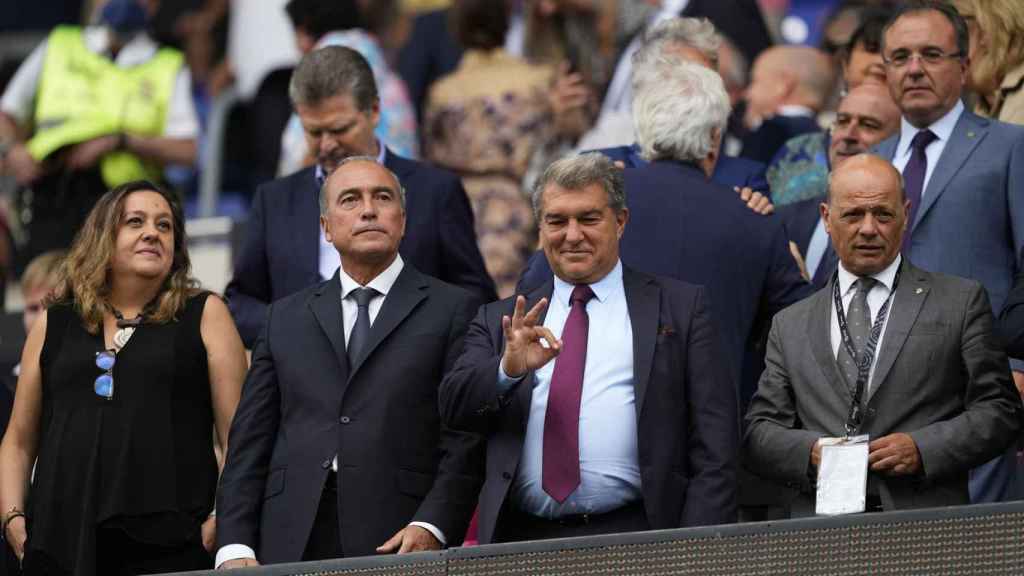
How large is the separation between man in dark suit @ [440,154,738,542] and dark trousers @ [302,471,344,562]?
1.61 ft

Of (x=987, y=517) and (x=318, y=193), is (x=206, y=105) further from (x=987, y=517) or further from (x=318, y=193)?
(x=987, y=517)

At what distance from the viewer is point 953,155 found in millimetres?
7789

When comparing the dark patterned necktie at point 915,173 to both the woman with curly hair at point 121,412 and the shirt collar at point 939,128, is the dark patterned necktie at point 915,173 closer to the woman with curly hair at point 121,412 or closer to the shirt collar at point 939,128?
the shirt collar at point 939,128

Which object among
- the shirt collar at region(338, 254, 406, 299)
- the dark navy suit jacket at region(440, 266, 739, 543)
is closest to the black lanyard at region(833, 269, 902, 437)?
the dark navy suit jacket at region(440, 266, 739, 543)

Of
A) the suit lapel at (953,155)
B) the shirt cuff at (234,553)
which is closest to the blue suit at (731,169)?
the suit lapel at (953,155)

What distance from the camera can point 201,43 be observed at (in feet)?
42.5

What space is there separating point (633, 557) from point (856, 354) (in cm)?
108

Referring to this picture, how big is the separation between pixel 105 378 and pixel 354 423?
964mm

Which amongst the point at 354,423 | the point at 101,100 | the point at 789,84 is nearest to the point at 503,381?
the point at 354,423

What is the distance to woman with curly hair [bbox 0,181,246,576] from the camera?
24.3 ft

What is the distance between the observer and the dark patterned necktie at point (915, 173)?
25.5 feet

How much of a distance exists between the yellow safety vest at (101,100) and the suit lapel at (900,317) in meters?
5.38

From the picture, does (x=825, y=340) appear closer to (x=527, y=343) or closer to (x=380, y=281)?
(x=527, y=343)

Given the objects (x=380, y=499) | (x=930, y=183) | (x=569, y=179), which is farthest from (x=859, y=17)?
(x=380, y=499)
